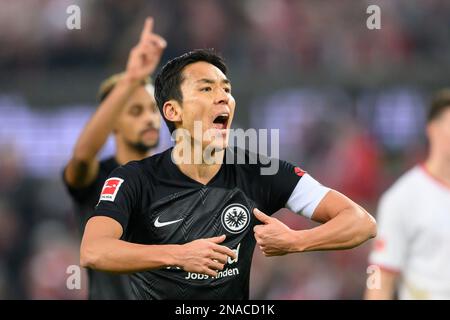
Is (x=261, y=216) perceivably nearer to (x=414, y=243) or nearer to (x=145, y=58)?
(x=145, y=58)

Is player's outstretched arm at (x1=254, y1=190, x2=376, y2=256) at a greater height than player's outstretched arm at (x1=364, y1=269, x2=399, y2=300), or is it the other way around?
player's outstretched arm at (x1=254, y1=190, x2=376, y2=256)

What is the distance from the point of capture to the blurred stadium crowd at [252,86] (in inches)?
492

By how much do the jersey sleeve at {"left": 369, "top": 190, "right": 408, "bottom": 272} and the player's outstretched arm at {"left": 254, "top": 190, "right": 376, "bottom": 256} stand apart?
1811 mm

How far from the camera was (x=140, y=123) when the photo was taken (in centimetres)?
747

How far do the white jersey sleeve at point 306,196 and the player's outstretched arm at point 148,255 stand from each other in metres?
0.68

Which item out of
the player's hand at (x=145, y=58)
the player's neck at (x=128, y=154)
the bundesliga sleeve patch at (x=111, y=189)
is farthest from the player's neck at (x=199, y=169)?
the player's neck at (x=128, y=154)

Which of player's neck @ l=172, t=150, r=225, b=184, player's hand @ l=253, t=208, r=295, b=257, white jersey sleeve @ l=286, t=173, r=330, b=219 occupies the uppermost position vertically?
player's neck @ l=172, t=150, r=225, b=184

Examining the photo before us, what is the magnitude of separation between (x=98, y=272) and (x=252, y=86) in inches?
250

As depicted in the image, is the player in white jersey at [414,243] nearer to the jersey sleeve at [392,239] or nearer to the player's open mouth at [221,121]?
the jersey sleeve at [392,239]

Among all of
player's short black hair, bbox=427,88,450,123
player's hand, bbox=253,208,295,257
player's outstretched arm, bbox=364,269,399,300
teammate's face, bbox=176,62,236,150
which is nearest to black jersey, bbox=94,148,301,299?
teammate's face, bbox=176,62,236,150

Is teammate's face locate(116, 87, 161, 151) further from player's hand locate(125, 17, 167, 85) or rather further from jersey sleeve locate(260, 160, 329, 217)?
jersey sleeve locate(260, 160, 329, 217)

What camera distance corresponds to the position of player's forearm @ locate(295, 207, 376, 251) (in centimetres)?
501

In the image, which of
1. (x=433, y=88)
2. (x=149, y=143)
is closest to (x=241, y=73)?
(x=433, y=88)

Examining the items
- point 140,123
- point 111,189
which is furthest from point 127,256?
point 140,123
